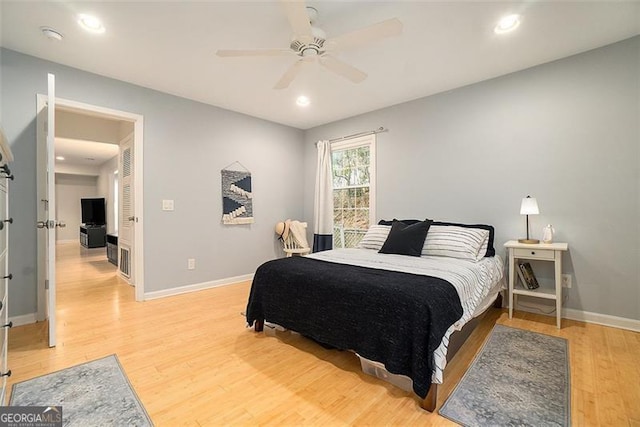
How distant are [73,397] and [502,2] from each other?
3.62 metres

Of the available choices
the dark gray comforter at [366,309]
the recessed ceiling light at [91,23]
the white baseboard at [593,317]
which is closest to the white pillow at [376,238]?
the dark gray comforter at [366,309]

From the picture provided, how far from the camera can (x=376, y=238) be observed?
10.9 ft

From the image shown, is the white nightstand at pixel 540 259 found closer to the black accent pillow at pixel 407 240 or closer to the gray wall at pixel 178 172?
the black accent pillow at pixel 407 240

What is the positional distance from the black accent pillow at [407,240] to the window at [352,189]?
111 cm

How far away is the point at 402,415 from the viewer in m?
1.44

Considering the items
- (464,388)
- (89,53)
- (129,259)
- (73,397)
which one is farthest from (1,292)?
(129,259)

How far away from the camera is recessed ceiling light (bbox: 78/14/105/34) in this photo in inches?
82.6

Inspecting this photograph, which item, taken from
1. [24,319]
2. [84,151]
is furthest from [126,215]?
[84,151]

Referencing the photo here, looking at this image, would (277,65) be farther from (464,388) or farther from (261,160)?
(464,388)

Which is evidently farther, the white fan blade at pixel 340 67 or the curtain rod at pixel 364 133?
the curtain rod at pixel 364 133

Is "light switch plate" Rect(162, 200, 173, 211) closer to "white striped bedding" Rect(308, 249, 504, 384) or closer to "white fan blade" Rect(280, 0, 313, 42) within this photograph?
"white striped bedding" Rect(308, 249, 504, 384)

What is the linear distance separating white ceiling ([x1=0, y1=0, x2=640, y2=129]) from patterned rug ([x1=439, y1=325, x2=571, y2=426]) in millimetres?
2467

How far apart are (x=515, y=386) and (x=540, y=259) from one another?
1.43m

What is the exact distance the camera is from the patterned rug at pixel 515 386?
143 cm
